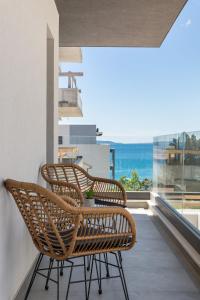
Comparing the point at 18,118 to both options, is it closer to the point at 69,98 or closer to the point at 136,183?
the point at 136,183

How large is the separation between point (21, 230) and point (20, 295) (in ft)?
1.39

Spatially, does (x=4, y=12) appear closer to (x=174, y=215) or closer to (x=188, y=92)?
(x=174, y=215)

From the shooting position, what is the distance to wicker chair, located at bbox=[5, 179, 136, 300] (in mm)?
1898

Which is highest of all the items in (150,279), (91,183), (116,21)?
(116,21)

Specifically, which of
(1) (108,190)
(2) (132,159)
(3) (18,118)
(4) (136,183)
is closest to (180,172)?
(1) (108,190)

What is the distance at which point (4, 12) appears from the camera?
188 cm

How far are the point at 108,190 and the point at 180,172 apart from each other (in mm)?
1261

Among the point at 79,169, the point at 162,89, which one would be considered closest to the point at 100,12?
the point at 79,169

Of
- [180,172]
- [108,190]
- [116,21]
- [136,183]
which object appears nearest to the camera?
[108,190]

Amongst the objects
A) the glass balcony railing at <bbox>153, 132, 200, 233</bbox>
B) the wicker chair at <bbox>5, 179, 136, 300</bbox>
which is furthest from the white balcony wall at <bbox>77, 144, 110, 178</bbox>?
the wicker chair at <bbox>5, 179, 136, 300</bbox>

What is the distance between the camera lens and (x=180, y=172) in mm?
4375

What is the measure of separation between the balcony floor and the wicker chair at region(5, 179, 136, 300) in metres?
0.55

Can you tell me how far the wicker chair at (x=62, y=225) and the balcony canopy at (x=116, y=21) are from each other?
9.56 ft

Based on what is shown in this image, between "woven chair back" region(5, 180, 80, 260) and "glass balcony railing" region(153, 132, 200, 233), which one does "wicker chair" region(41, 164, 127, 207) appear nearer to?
"glass balcony railing" region(153, 132, 200, 233)
